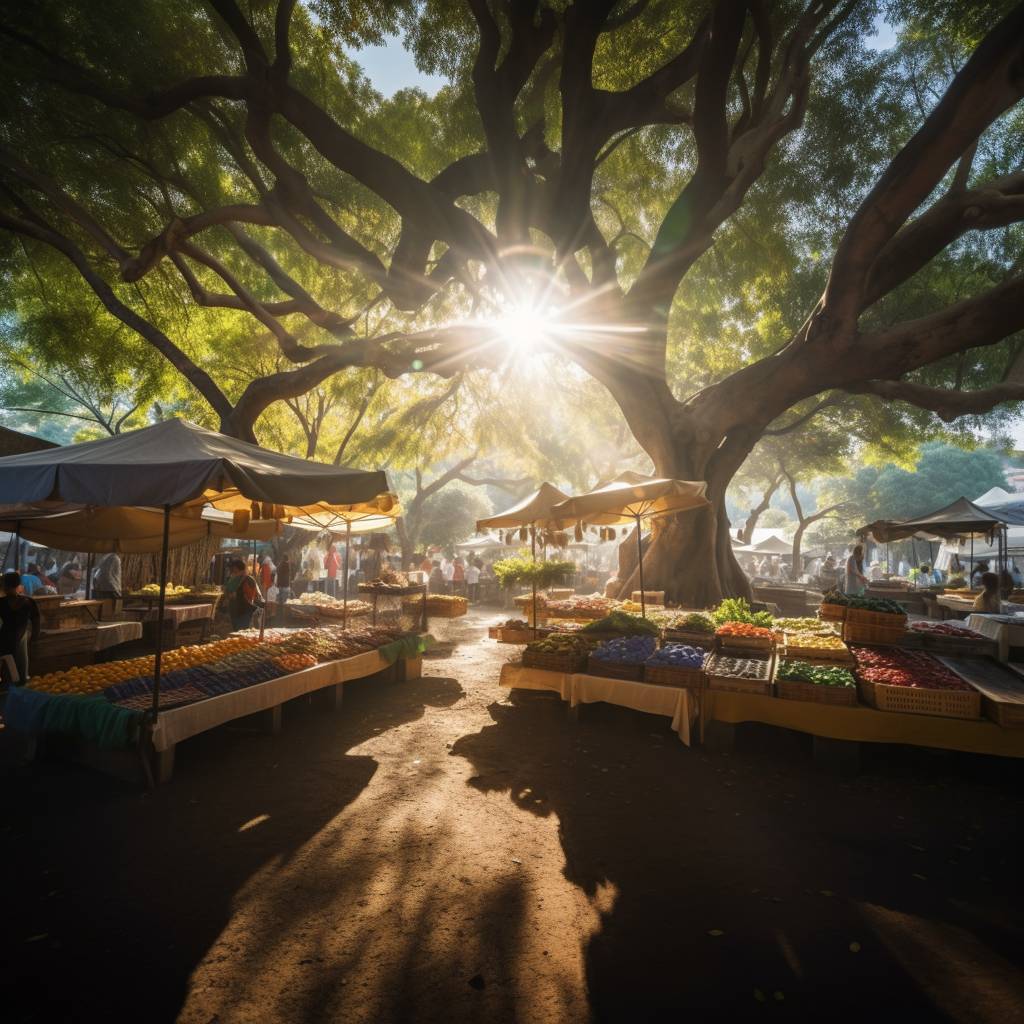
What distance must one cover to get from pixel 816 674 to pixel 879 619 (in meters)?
2.36

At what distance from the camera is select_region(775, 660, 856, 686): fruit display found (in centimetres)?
571

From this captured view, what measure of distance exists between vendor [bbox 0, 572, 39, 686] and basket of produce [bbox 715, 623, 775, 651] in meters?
8.80

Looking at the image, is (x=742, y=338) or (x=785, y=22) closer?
(x=785, y=22)

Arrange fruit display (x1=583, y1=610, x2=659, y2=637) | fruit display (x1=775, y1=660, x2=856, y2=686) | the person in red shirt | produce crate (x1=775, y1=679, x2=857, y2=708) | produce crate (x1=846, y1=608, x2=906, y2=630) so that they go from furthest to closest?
the person in red shirt, fruit display (x1=583, y1=610, x2=659, y2=637), produce crate (x1=846, y1=608, x2=906, y2=630), fruit display (x1=775, y1=660, x2=856, y2=686), produce crate (x1=775, y1=679, x2=857, y2=708)

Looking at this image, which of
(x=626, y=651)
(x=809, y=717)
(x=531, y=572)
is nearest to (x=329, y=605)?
(x=531, y=572)

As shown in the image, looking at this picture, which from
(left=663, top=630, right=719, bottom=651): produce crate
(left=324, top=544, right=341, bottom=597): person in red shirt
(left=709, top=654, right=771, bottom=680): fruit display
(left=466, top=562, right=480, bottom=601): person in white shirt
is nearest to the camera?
(left=709, top=654, right=771, bottom=680): fruit display

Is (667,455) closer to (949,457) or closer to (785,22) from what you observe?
(785,22)

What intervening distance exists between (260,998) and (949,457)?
59919 millimetres

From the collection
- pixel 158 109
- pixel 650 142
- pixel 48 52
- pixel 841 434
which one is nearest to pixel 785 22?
pixel 650 142

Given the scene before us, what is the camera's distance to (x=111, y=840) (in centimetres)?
407

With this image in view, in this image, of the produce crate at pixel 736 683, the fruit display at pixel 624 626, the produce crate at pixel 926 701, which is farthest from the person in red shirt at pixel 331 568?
the produce crate at pixel 926 701

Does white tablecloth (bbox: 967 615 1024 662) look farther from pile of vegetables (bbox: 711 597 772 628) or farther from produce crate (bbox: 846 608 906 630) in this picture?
pile of vegetables (bbox: 711 597 772 628)

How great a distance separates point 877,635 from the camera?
24.8 feet

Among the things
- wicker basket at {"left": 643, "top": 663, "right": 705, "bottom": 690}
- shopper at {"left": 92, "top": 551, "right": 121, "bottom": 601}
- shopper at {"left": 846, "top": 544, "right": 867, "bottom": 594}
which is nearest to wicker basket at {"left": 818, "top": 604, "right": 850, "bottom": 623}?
wicker basket at {"left": 643, "top": 663, "right": 705, "bottom": 690}
